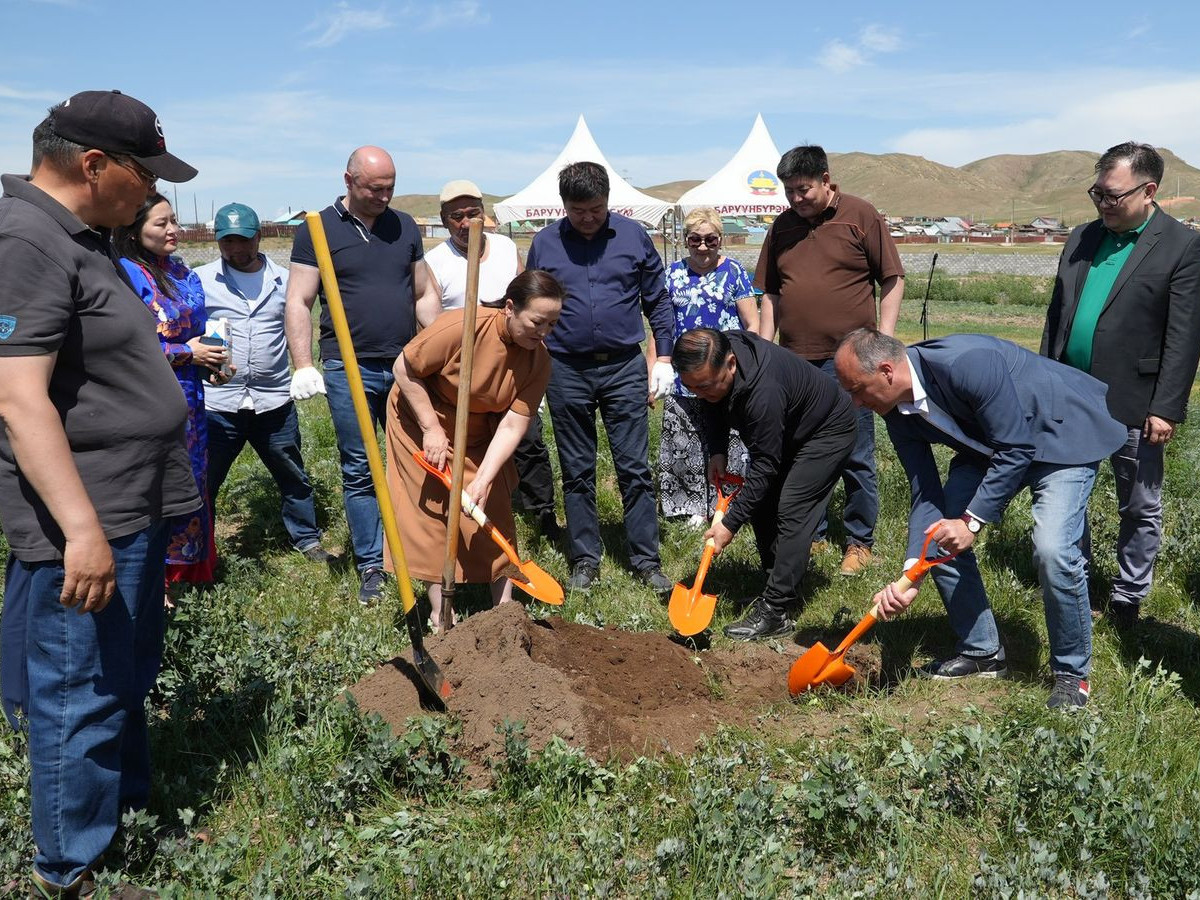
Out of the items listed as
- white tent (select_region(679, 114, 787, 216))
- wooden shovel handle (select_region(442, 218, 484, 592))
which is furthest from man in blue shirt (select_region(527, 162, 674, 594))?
white tent (select_region(679, 114, 787, 216))

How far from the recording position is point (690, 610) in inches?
183

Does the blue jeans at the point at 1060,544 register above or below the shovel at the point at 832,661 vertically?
above

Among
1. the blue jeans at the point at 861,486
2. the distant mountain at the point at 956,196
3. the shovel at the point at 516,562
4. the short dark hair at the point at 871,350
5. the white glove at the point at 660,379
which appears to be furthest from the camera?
the distant mountain at the point at 956,196

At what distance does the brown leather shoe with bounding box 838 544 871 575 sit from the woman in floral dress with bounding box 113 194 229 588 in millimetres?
3406

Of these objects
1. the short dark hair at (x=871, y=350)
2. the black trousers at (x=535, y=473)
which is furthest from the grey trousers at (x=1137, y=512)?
the black trousers at (x=535, y=473)

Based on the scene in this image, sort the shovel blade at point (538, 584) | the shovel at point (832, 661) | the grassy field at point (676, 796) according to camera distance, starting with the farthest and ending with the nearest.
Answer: the shovel blade at point (538, 584) < the shovel at point (832, 661) < the grassy field at point (676, 796)

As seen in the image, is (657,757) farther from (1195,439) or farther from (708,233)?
(1195,439)

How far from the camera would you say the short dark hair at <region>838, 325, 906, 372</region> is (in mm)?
3652

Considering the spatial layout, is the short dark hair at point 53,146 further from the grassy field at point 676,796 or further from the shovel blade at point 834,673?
the shovel blade at point 834,673

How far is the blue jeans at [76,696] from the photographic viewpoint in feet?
8.19

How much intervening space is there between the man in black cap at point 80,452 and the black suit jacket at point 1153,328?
3866 mm

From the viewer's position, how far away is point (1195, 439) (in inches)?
301

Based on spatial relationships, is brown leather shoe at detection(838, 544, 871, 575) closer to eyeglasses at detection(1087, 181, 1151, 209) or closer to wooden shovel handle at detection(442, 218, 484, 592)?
eyeglasses at detection(1087, 181, 1151, 209)

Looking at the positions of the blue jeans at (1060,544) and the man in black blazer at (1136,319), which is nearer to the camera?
the blue jeans at (1060,544)
